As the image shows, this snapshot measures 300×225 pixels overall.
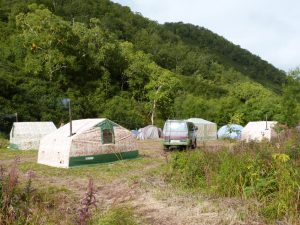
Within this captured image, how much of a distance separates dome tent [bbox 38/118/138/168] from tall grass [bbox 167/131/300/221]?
6.95 m

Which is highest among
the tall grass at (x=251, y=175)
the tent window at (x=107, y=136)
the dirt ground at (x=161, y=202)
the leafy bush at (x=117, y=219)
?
the tent window at (x=107, y=136)

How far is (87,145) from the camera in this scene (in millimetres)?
17750

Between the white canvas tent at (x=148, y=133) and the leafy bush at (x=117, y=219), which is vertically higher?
the white canvas tent at (x=148, y=133)

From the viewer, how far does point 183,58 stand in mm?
108250

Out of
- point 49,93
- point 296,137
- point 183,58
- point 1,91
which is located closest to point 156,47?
point 183,58

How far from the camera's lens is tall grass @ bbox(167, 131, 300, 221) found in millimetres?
6902

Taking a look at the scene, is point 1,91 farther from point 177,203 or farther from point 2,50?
point 177,203

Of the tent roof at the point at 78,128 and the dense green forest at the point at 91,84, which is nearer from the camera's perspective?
the tent roof at the point at 78,128

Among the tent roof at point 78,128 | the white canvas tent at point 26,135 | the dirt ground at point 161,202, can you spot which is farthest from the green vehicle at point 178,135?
the dirt ground at point 161,202

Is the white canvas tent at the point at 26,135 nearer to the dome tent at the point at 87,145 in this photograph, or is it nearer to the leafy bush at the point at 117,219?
the dome tent at the point at 87,145

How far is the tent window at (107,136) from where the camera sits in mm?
18753

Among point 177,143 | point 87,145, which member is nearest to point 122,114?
point 177,143

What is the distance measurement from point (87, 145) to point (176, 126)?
8.73 m

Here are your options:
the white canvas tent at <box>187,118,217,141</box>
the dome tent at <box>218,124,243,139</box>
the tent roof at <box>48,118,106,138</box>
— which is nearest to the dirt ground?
the tent roof at <box>48,118,106,138</box>
